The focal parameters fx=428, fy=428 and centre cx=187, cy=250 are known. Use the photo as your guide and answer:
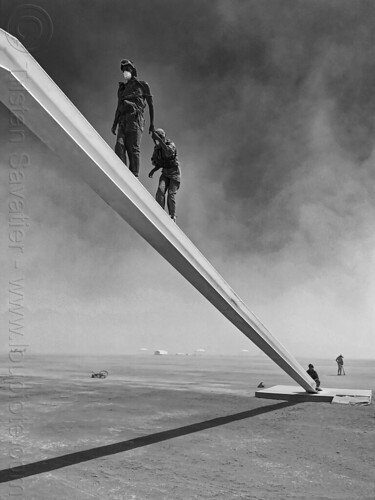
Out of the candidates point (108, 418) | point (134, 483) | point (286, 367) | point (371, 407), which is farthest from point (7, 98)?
point (371, 407)

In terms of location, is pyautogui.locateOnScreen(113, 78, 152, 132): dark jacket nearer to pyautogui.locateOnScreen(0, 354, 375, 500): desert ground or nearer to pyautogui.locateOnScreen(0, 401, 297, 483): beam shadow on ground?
pyautogui.locateOnScreen(0, 354, 375, 500): desert ground

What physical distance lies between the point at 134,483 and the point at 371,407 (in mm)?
7631

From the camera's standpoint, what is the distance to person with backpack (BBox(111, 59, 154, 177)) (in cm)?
656

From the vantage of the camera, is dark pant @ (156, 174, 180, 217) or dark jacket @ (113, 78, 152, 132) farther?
dark pant @ (156, 174, 180, 217)

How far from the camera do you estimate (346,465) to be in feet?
19.6

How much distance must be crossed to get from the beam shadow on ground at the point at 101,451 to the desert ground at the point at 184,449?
0.02 meters

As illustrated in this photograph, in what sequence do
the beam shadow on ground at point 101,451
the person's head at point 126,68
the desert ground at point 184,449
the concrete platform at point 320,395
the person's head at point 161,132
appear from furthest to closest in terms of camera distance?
the concrete platform at point 320,395 < the person's head at point 161,132 < the person's head at point 126,68 < the beam shadow on ground at point 101,451 < the desert ground at point 184,449

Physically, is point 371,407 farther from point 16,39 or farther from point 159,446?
point 16,39

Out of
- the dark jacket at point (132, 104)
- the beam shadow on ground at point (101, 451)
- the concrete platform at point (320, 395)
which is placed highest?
the dark jacket at point (132, 104)

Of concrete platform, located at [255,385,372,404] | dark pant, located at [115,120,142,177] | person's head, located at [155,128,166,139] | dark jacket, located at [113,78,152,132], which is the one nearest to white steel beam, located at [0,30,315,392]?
dark pant, located at [115,120,142,177]

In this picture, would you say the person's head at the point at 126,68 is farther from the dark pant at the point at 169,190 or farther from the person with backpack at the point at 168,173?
the dark pant at the point at 169,190

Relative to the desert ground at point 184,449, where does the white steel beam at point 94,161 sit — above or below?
above

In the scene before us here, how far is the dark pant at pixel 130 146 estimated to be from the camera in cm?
653

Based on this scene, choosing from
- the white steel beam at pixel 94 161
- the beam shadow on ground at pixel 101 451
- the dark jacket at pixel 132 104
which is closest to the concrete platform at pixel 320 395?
the beam shadow on ground at pixel 101 451
